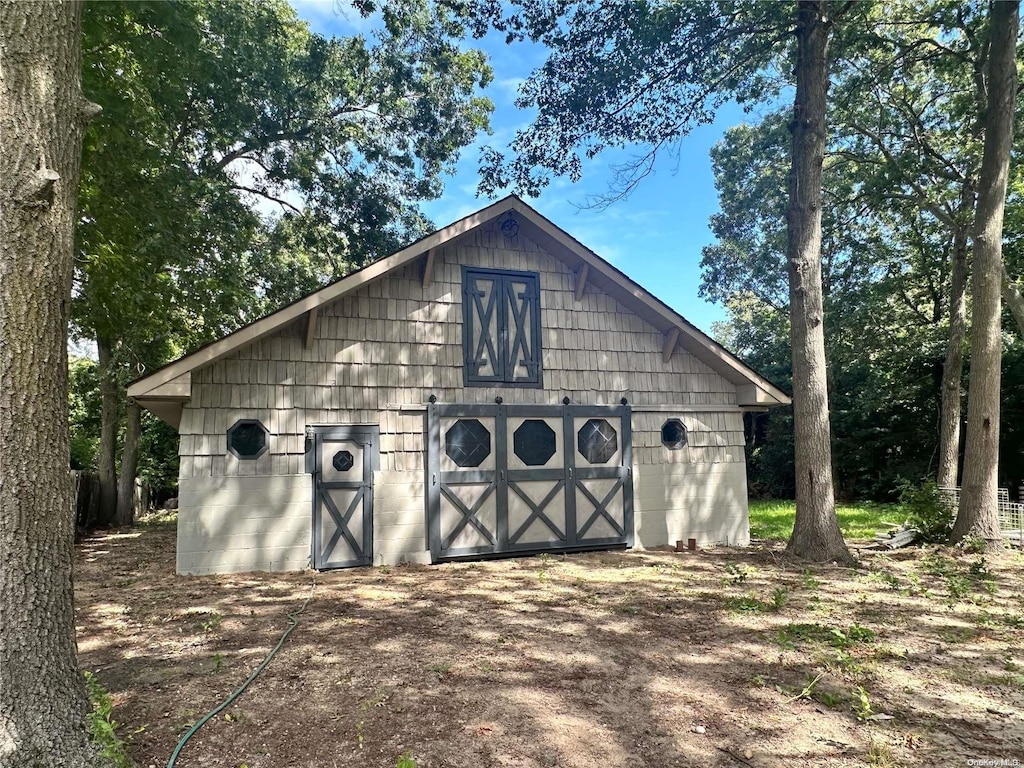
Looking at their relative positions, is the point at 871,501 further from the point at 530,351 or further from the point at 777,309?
the point at 530,351

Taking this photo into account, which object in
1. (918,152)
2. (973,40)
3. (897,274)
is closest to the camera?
(973,40)

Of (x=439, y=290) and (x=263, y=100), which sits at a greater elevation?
(x=263, y=100)

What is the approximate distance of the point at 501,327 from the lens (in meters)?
9.23

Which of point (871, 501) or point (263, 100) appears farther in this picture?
point (871, 501)

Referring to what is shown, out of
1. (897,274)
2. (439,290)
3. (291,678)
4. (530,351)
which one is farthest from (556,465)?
(897,274)

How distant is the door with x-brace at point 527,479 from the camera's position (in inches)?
343

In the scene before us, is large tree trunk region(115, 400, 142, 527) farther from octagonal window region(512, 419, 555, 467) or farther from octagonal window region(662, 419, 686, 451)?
octagonal window region(662, 419, 686, 451)

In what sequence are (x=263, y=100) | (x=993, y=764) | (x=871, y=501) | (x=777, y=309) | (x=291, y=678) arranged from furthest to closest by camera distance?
1. (x=777, y=309)
2. (x=871, y=501)
3. (x=263, y=100)
4. (x=291, y=678)
5. (x=993, y=764)

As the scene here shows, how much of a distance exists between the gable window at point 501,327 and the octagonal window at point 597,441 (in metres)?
1.11

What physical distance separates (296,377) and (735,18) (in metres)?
8.86

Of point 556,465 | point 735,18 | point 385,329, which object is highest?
point 735,18

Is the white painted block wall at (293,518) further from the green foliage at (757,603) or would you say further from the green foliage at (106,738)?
the green foliage at (106,738)

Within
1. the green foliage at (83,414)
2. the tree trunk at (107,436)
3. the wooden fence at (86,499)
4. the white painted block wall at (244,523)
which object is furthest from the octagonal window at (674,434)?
the green foliage at (83,414)

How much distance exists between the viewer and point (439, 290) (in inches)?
353
